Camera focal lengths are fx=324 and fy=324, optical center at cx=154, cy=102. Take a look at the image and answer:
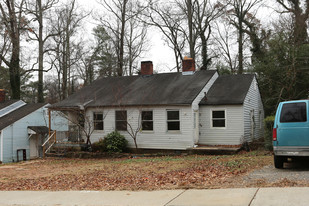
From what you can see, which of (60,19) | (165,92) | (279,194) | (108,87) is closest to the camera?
(279,194)

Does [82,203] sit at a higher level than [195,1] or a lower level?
lower

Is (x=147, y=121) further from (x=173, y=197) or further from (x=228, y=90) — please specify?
(x=173, y=197)

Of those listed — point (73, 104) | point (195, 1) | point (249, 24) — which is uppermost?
point (195, 1)

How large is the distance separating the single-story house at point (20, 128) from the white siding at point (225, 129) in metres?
11.7

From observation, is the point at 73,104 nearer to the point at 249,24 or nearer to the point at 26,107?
the point at 26,107

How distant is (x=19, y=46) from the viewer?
2927 cm

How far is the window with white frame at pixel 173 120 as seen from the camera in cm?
1884

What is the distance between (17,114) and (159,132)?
14926mm

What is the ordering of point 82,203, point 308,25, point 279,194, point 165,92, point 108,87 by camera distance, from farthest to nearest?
point 308,25 → point 108,87 → point 165,92 → point 82,203 → point 279,194

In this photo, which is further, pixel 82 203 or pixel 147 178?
pixel 147 178

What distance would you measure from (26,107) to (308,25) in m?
25.0

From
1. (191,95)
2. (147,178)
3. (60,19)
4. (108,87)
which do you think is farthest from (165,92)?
(60,19)

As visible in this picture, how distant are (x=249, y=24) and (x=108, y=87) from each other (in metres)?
16.9

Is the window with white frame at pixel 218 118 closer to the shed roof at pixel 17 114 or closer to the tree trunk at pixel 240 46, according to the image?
the tree trunk at pixel 240 46
